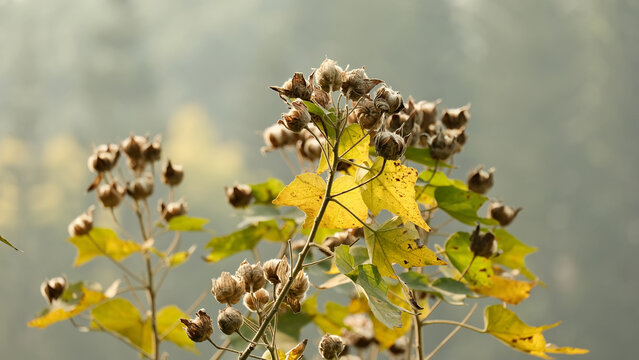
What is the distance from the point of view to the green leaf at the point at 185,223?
87 cm

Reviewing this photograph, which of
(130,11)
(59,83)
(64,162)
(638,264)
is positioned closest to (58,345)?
(64,162)

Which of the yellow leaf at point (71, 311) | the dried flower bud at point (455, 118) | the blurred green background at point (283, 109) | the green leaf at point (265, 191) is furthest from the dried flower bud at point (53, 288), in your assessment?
the blurred green background at point (283, 109)

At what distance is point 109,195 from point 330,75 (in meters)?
0.51

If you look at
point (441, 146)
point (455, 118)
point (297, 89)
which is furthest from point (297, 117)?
point (455, 118)

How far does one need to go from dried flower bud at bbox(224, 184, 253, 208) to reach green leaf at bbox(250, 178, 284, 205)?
0.10ft

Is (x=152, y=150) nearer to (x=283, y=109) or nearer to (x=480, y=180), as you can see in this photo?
(x=480, y=180)

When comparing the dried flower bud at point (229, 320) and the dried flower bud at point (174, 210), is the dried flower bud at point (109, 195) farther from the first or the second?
the dried flower bud at point (229, 320)

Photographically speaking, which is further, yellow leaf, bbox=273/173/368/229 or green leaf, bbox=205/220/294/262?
green leaf, bbox=205/220/294/262

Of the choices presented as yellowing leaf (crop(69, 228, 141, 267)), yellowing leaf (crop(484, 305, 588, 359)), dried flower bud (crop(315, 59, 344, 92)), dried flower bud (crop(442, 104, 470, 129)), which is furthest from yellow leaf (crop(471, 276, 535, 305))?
yellowing leaf (crop(69, 228, 141, 267))

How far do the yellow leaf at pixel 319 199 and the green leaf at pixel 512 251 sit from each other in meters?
0.34

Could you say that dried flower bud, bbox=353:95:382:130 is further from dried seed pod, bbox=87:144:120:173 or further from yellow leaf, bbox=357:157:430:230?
dried seed pod, bbox=87:144:120:173

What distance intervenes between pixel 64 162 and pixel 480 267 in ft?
60.9

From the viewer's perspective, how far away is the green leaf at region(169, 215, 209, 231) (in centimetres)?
87

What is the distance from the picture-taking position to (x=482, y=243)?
2.07ft
